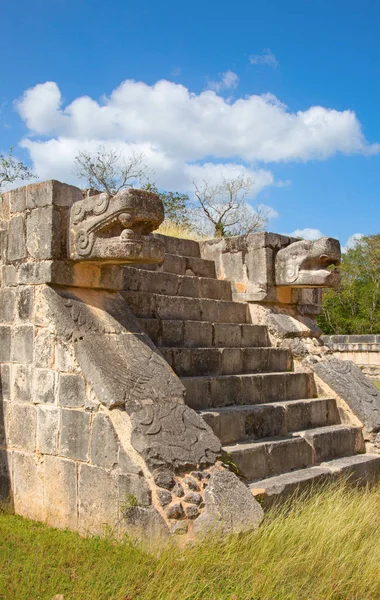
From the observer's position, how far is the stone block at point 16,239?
203 inches

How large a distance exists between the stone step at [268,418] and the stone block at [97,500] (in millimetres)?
1112

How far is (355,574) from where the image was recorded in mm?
3670

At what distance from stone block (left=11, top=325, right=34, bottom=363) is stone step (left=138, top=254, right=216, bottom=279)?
184 centimetres

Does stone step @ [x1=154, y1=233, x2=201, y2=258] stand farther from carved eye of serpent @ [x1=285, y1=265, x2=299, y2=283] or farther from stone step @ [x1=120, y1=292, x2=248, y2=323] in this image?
carved eye of serpent @ [x1=285, y1=265, x2=299, y2=283]

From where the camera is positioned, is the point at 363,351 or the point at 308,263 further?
the point at 363,351

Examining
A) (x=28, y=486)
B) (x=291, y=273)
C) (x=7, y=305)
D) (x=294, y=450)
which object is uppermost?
(x=291, y=273)

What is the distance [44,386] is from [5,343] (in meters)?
0.66

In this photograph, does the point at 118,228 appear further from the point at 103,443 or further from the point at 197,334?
the point at 197,334

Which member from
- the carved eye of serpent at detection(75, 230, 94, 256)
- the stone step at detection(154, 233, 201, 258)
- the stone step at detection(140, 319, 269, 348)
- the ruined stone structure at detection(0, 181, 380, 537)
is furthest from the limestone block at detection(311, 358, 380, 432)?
the carved eye of serpent at detection(75, 230, 94, 256)

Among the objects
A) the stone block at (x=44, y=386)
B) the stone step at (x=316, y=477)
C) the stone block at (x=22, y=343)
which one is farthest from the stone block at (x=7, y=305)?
the stone step at (x=316, y=477)

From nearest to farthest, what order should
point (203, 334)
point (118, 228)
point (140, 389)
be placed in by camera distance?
1. point (140, 389)
2. point (118, 228)
3. point (203, 334)

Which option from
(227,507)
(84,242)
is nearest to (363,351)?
(84,242)

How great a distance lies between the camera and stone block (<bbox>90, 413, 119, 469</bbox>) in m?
4.12

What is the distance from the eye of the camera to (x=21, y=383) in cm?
501
